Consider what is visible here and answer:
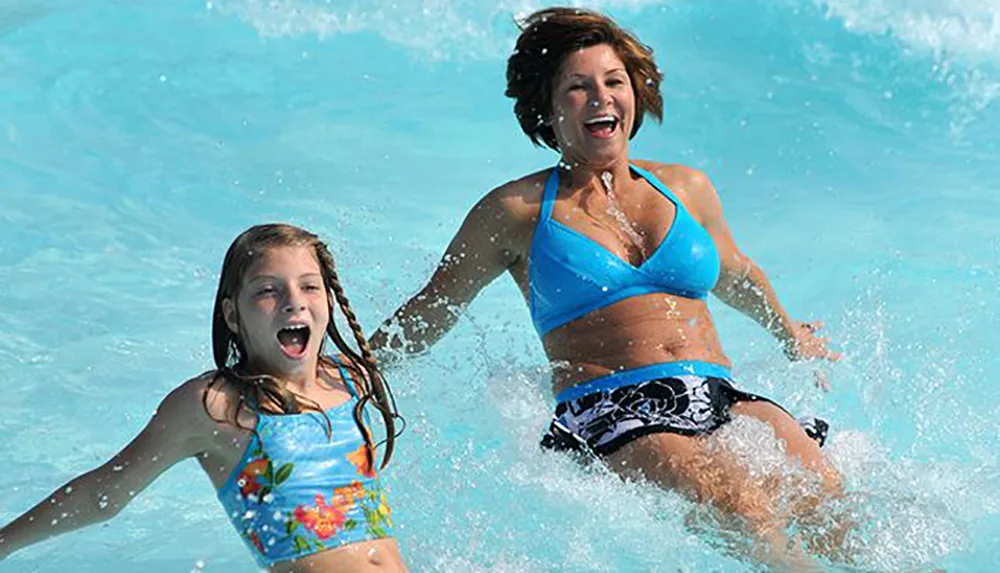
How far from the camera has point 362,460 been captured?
3467 mm

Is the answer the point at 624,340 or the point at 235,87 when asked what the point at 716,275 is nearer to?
the point at 624,340

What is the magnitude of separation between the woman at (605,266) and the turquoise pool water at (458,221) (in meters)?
0.17

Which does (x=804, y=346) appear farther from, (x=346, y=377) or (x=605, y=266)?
(x=346, y=377)

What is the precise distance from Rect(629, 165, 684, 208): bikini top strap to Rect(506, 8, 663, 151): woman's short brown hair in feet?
0.43

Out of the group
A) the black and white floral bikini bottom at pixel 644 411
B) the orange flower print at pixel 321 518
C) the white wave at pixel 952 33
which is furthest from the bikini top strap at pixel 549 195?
the white wave at pixel 952 33

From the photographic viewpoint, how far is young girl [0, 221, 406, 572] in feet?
10.7

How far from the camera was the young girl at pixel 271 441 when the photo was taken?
3266 mm

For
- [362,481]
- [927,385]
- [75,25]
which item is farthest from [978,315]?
[75,25]

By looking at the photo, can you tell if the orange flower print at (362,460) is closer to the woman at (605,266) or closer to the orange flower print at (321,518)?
the orange flower print at (321,518)

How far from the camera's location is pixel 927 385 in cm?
532

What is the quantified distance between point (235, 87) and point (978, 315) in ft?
13.5

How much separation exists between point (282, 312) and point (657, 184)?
1231 mm

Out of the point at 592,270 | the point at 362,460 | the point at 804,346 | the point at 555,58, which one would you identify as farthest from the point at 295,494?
the point at 804,346

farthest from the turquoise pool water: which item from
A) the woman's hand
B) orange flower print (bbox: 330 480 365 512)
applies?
orange flower print (bbox: 330 480 365 512)
